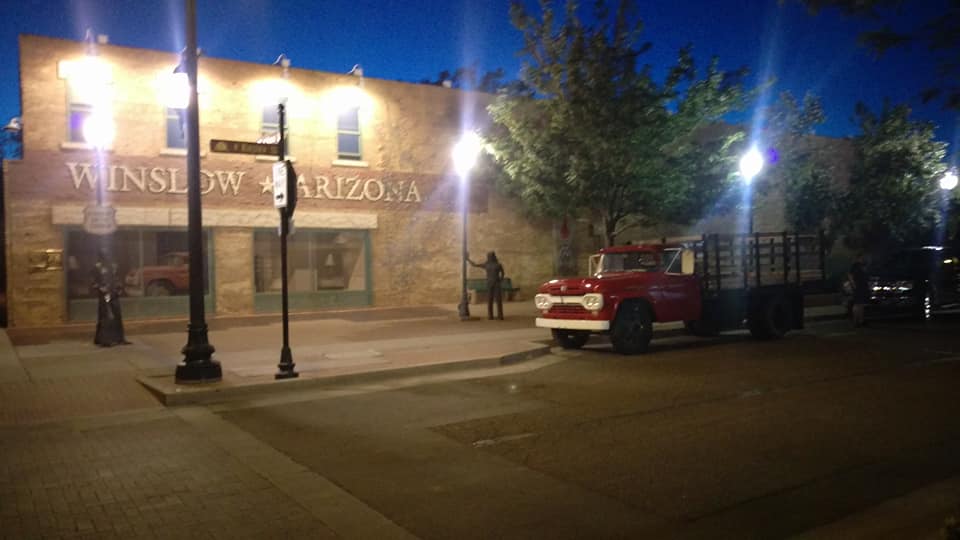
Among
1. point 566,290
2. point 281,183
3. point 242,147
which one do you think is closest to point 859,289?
point 566,290

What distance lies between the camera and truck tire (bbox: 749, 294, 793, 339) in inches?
624

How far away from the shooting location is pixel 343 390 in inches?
429

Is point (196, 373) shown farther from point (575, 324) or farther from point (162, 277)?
point (162, 277)

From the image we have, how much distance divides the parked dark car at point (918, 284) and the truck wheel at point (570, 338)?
816 cm

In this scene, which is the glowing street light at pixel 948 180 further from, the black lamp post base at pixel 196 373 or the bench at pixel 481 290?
the black lamp post base at pixel 196 373

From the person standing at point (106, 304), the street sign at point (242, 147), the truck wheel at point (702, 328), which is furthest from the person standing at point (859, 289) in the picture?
the person standing at point (106, 304)

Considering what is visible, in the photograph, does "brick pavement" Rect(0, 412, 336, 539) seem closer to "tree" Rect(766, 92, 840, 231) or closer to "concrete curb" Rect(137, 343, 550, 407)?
"concrete curb" Rect(137, 343, 550, 407)

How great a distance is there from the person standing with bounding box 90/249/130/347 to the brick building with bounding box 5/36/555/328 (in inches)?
182

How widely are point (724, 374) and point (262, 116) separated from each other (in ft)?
52.2

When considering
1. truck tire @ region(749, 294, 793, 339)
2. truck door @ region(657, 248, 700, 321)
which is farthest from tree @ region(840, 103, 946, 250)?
truck door @ region(657, 248, 700, 321)

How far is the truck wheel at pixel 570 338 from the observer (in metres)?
14.9

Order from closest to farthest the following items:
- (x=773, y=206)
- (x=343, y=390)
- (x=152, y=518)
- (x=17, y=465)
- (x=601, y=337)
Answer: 1. (x=152, y=518)
2. (x=17, y=465)
3. (x=343, y=390)
4. (x=601, y=337)
5. (x=773, y=206)

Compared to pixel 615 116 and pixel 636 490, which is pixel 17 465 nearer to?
pixel 636 490

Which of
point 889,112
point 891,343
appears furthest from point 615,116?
point 889,112
